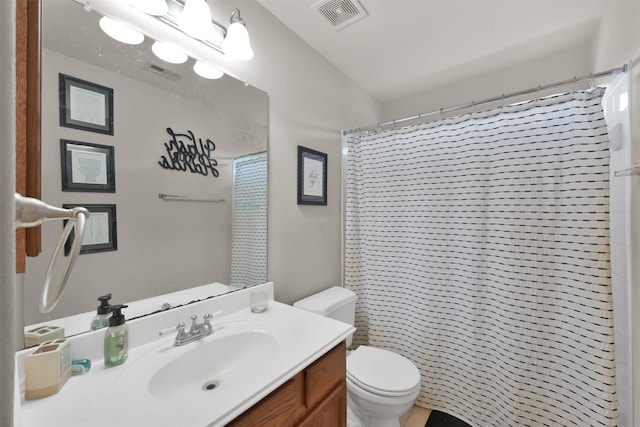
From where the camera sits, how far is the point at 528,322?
4.66 feet

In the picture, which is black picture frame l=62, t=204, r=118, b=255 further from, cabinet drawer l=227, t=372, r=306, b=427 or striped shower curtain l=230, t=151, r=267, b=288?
cabinet drawer l=227, t=372, r=306, b=427

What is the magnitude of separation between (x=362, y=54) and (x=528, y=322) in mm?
1923

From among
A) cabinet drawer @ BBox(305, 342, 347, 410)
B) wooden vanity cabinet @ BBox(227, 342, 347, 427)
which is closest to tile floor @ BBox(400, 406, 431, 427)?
wooden vanity cabinet @ BBox(227, 342, 347, 427)

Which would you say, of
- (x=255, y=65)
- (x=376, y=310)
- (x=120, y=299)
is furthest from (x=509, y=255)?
(x=120, y=299)

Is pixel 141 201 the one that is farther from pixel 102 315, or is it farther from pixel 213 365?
pixel 213 365

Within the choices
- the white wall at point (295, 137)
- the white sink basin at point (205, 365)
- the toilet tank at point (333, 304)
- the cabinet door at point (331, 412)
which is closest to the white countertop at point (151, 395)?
the white sink basin at point (205, 365)

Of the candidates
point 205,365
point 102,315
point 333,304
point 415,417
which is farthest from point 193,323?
point 415,417

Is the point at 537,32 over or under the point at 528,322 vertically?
over

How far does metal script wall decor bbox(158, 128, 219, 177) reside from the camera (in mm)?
1103

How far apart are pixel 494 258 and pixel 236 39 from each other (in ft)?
5.74

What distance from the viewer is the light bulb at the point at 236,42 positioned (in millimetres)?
1208

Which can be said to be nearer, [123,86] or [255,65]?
[123,86]

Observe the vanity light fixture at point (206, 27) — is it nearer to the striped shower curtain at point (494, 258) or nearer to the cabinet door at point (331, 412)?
the striped shower curtain at point (494, 258)

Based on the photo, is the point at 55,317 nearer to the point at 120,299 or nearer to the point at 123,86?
the point at 120,299
